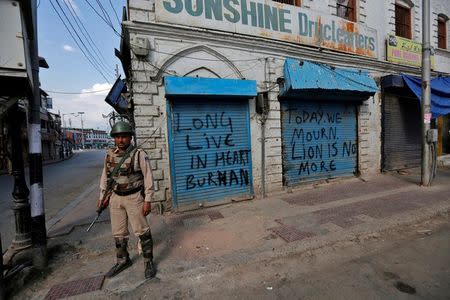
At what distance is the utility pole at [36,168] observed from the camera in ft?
11.6

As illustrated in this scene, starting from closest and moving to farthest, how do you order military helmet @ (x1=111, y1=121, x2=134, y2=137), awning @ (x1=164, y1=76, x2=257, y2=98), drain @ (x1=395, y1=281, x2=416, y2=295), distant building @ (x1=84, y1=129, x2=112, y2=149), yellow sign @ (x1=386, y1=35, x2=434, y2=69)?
drain @ (x1=395, y1=281, x2=416, y2=295) → military helmet @ (x1=111, y1=121, x2=134, y2=137) → awning @ (x1=164, y1=76, x2=257, y2=98) → yellow sign @ (x1=386, y1=35, x2=434, y2=69) → distant building @ (x1=84, y1=129, x2=112, y2=149)

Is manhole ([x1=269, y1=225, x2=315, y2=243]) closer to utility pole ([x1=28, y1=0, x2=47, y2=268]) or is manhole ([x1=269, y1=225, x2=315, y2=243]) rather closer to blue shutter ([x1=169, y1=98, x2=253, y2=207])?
blue shutter ([x1=169, y1=98, x2=253, y2=207])

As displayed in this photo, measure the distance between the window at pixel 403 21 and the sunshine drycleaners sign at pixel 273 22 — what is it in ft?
6.88

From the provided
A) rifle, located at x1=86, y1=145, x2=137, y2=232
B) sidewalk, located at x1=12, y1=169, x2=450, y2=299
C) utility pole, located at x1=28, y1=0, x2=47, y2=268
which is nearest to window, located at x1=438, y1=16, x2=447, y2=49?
sidewalk, located at x1=12, y1=169, x2=450, y2=299

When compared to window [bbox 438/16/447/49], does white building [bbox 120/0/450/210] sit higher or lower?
lower

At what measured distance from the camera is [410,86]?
879cm

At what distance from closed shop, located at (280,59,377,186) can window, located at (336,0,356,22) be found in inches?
81.5

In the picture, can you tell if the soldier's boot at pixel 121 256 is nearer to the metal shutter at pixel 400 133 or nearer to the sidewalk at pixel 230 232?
the sidewalk at pixel 230 232

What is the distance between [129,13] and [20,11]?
3.18 metres

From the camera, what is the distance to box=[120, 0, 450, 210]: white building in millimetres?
5852

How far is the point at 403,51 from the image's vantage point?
9.72 meters

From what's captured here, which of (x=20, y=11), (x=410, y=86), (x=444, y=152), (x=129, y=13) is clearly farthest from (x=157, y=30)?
(x=444, y=152)

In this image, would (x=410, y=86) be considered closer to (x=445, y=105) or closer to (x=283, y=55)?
(x=445, y=105)

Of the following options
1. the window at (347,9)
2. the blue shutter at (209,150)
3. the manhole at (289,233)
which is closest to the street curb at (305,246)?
the manhole at (289,233)
